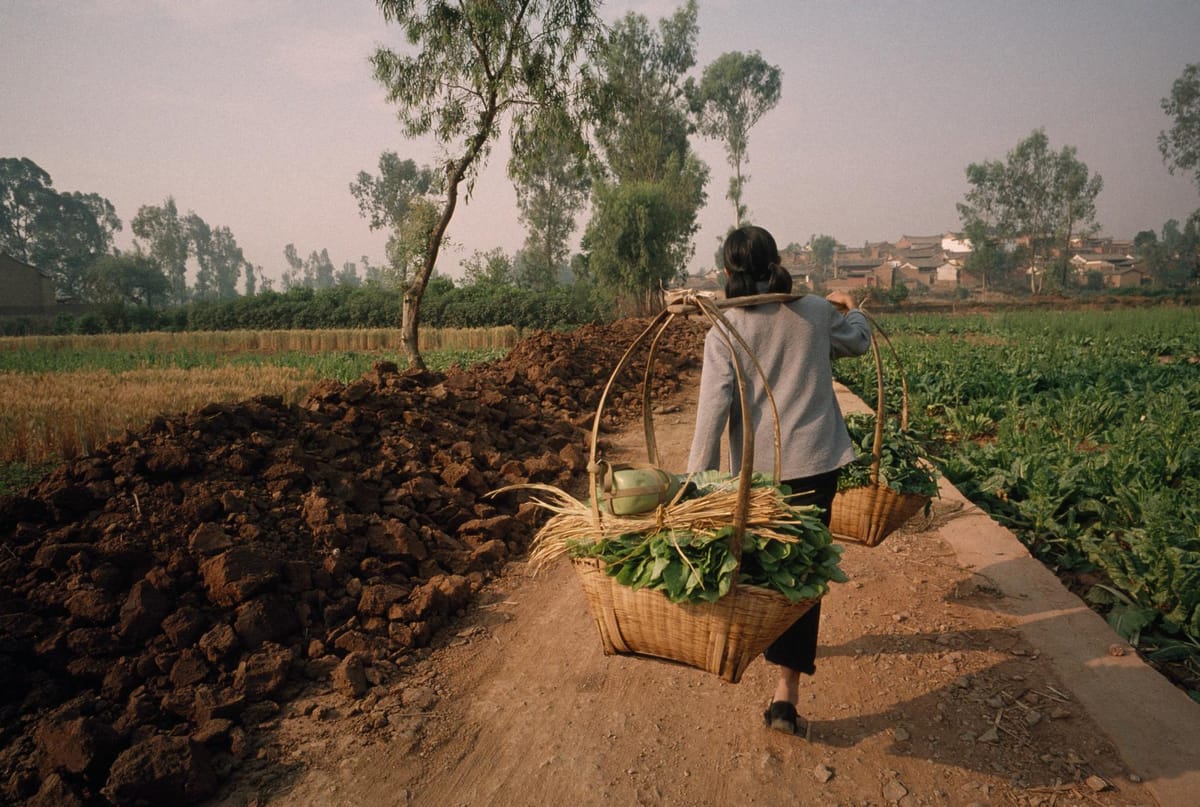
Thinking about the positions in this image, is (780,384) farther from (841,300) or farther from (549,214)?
(549,214)

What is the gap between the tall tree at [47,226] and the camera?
6041cm

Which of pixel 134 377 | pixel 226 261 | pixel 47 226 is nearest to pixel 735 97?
pixel 134 377

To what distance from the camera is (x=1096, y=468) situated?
4934 mm

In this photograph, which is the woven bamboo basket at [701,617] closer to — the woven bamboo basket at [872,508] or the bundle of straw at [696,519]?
the bundle of straw at [696,519]

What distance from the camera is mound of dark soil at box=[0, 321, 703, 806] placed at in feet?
8.31

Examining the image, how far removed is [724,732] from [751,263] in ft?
6.13

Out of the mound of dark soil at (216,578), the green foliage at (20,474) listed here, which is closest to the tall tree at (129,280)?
the green foliage at (20,474)

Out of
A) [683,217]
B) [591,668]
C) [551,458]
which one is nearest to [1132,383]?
[551,458]

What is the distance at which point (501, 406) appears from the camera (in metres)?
7.50

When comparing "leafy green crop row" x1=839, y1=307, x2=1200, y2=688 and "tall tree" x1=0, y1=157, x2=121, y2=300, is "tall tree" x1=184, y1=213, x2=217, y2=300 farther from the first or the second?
"leafy green crop row" x1=839, y1=307, x2=1200, y2=688

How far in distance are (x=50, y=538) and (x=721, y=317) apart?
3.66 meters

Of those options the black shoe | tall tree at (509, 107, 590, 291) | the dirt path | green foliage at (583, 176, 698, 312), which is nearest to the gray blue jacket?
the black shoe

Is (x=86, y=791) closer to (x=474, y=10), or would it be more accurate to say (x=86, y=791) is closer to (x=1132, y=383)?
(x=1132, y=383)

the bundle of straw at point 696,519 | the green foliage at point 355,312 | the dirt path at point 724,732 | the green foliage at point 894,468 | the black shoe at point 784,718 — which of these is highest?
the green foliage at point 355,312
